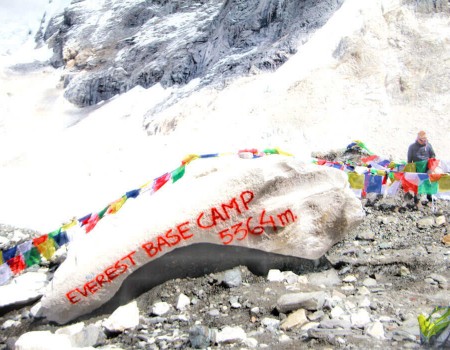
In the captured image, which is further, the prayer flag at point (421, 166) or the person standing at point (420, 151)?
the person standing at point (420, 151)

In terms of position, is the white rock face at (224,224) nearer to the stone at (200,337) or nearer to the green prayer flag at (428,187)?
the stone at (200,337)

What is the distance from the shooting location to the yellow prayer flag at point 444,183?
26.7ft

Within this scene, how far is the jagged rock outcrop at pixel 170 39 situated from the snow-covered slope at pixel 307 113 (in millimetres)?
1590

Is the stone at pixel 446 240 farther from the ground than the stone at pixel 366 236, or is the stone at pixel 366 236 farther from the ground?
the stone at pixel 446 240

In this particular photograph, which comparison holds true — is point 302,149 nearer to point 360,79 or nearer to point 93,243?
point 360,79

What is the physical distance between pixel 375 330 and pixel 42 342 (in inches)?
125

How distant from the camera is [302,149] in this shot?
48.2ft

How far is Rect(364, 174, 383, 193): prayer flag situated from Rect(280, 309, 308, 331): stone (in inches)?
185

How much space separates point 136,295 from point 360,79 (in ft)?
42.5

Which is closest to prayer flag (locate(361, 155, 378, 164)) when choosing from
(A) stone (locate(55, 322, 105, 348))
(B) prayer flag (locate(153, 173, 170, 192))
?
(B) prayer flag (locate(153, 173, 170, 192))

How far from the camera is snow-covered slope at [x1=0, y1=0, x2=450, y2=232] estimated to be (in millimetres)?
14008

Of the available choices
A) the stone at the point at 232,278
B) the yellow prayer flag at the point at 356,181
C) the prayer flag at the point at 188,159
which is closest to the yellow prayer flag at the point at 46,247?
the prayer flag at the point at 188,159

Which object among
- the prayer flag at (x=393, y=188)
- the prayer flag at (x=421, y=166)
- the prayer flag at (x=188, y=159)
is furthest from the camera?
the prayer flag at (x=421, y=166)

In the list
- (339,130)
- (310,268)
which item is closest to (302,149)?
(339,130)
